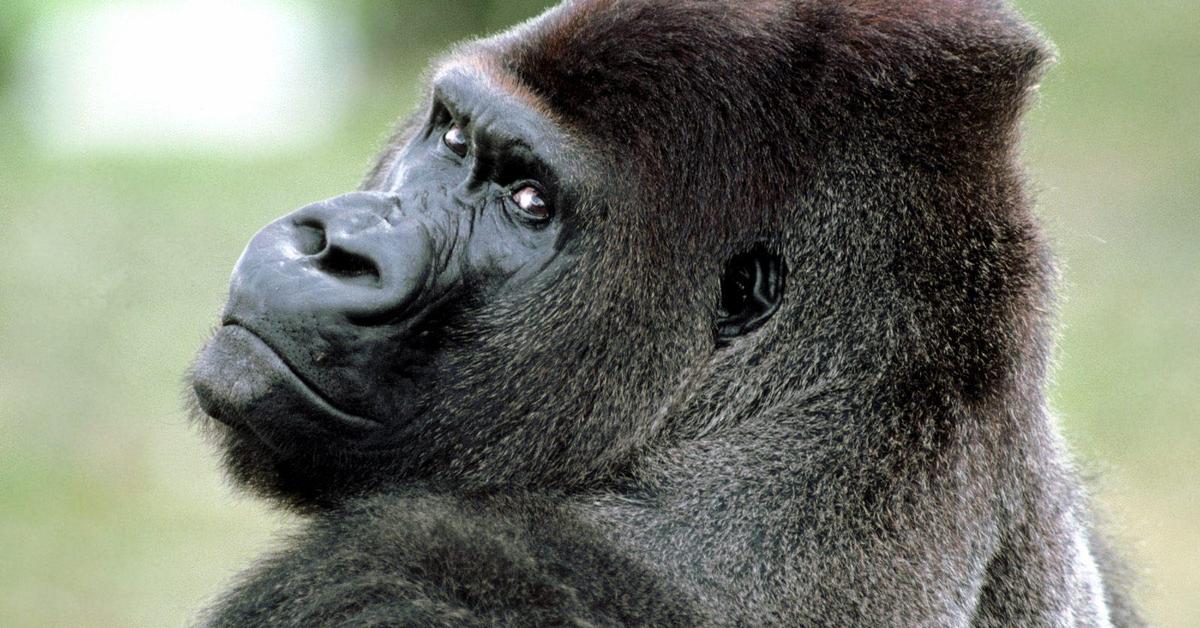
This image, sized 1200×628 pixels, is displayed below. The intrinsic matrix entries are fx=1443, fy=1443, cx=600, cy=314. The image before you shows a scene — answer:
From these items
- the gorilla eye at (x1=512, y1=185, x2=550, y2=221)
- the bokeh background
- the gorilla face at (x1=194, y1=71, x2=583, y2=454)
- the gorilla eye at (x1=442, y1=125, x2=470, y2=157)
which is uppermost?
the bokeh background

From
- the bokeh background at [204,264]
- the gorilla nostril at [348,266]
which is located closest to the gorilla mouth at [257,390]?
the gorilla nostril at [348,266]

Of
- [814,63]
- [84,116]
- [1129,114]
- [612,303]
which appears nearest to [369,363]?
[612,303]

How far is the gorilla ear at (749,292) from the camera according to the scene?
3.20m

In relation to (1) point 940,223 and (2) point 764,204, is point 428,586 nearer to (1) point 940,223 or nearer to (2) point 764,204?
(2) point 764,204

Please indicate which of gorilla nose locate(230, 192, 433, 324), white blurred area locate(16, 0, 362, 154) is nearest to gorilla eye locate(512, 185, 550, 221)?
gorilla nose locate(230, 192, 433, 324)

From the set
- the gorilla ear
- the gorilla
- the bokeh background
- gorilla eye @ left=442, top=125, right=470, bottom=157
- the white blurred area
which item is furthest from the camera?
the white blurred area

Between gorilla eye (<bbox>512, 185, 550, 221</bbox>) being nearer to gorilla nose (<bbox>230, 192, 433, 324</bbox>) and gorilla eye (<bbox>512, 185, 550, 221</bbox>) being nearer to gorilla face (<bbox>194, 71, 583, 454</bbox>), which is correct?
gorilla face (<bbox>194, 71, 583, 454</bbox>)

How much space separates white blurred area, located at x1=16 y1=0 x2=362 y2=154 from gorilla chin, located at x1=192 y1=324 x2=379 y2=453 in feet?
36.5

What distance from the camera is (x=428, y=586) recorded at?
2773mm

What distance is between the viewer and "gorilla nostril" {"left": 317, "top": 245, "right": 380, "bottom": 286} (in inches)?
123

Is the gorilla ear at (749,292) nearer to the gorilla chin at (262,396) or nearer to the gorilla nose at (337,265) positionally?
the gorilla nose at (337,265)

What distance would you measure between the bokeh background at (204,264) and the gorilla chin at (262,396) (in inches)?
20.5

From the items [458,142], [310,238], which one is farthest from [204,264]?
[310,238]

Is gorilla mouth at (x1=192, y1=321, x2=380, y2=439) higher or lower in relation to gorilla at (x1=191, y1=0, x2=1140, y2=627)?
lower
